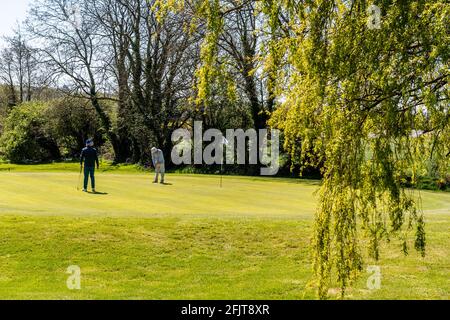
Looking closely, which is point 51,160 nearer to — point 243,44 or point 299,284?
point 243,44

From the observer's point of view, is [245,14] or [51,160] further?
[51,160]

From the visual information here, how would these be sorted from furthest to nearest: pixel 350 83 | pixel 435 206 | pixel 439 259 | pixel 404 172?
1. pixel 435 206
2. pixel 439 259
3. pixel 404 172
4. pixel 350 83

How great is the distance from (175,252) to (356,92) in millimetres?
6227

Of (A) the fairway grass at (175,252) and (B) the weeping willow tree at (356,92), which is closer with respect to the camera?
(B) the weeping willow tree at (356,92)

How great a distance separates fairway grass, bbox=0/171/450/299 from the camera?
9.04 m

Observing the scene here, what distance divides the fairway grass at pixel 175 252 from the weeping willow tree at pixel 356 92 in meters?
1.14

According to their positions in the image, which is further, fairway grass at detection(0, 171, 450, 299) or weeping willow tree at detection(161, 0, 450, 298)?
fairway grass at detection(0, 171, 450, 299)

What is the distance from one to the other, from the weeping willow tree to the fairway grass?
1.14 m

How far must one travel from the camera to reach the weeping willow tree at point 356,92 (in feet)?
20.3

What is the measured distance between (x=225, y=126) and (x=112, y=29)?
1186cm

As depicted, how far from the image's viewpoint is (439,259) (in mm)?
11203

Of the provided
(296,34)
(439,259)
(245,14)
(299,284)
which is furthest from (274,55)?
(245,14)

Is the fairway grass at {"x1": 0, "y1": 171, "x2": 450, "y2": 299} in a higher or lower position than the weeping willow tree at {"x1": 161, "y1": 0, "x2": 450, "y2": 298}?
lower

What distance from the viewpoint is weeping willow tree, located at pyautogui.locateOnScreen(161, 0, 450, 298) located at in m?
6.19
